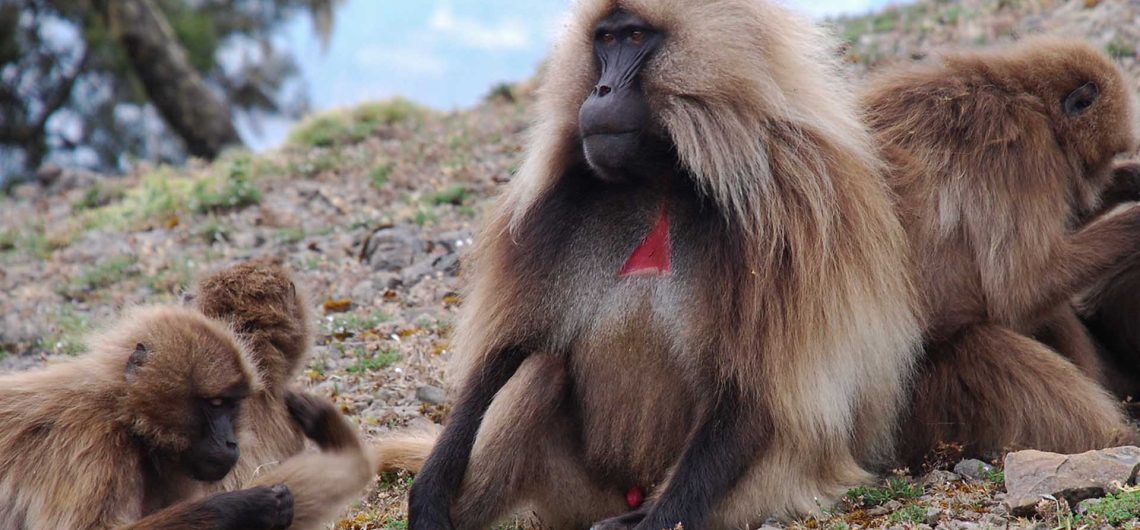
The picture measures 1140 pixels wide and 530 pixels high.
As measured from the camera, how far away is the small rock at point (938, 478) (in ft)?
16.4

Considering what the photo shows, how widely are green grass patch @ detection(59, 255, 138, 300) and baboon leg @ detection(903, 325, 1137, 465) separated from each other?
5.50m

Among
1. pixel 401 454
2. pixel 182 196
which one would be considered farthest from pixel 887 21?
pixel 401 454

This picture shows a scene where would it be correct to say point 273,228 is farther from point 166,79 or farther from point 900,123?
point 166,79

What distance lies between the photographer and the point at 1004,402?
509 cm

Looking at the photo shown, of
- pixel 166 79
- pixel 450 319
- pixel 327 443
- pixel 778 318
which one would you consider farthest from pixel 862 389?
pixel 166 79

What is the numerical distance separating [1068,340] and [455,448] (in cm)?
234

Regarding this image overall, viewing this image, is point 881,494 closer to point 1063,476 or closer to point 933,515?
point 933,515

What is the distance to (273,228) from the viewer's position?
9.67 m

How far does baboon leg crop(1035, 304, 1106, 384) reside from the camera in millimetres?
5523

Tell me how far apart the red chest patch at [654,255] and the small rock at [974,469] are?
1250 mm

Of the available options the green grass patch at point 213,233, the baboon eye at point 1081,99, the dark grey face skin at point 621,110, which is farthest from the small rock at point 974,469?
the green grass patch at point 213,233

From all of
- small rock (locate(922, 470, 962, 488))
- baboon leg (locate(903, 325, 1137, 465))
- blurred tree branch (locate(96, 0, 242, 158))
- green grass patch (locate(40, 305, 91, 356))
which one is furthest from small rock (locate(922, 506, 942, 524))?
blurred tree branch (locate(96, 0, 242, 158))

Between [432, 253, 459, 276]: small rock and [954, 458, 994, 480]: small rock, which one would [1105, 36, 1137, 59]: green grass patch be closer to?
[432, 253, 459, 276]: small rock

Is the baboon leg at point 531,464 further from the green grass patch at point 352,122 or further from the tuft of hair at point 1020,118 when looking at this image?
the green grass patch at point 352,122
